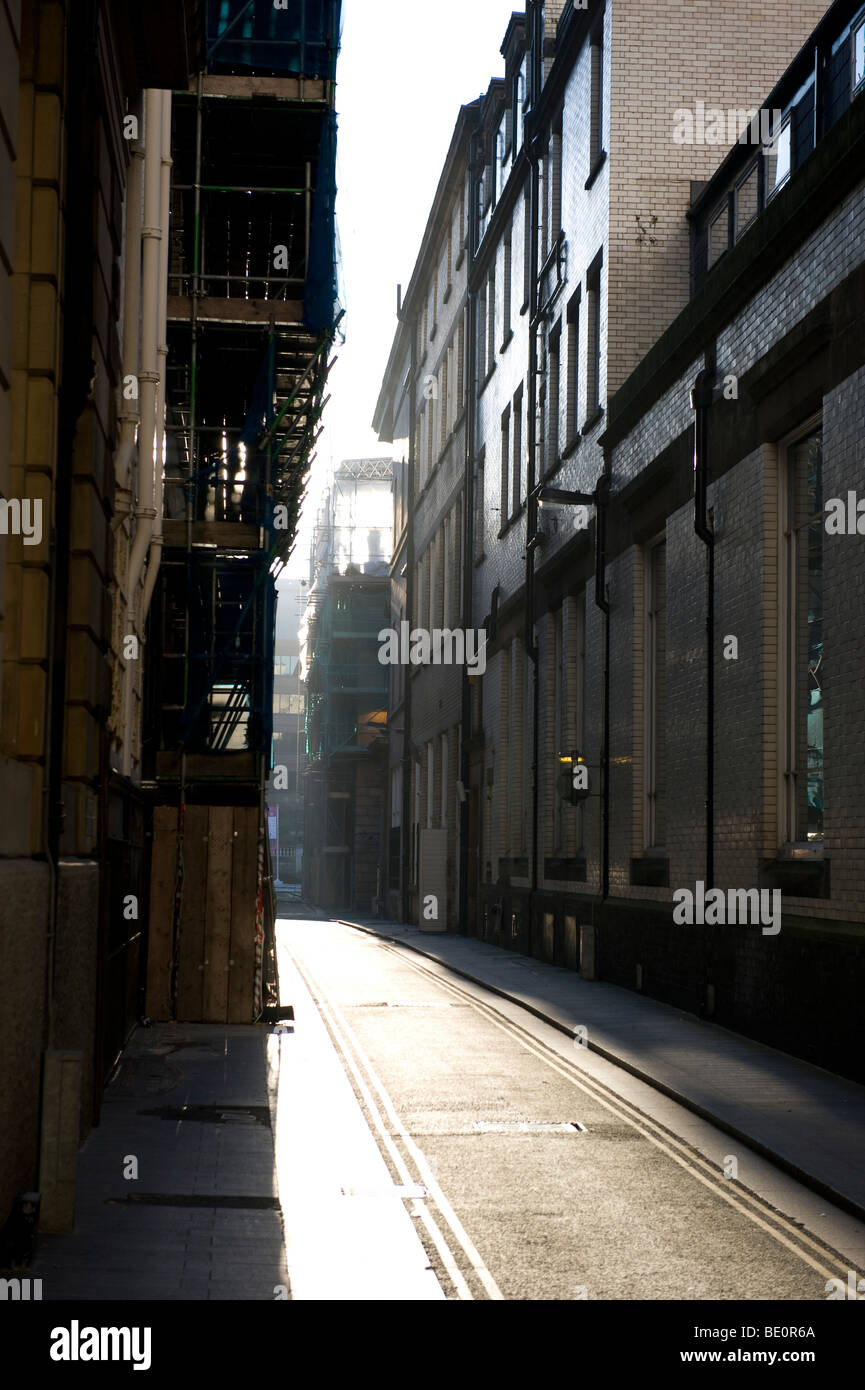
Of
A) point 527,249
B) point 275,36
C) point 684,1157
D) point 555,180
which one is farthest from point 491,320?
point 684,1157

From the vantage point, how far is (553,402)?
90.1ft

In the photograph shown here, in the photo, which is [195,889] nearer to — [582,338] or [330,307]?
[330,307]

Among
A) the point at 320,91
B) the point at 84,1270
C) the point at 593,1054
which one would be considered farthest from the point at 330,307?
the point at 84,1270

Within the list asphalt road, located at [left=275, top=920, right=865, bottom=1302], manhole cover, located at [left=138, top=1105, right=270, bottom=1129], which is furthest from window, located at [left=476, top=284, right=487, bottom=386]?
manhole cover, located at [left=138, top=1105, right=270, bottom=1129]

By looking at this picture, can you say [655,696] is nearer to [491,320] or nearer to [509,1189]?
[509,1189]

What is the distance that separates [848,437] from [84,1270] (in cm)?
889

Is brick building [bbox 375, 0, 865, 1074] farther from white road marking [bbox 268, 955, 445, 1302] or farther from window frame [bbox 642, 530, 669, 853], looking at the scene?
white road marking [bbox 268, 955, 445, 1302]

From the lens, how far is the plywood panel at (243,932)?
52.9 feet

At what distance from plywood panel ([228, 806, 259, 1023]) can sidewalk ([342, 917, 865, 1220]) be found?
3041mm

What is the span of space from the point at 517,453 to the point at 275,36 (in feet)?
38.2

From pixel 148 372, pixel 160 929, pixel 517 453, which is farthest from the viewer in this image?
pixel 517 453

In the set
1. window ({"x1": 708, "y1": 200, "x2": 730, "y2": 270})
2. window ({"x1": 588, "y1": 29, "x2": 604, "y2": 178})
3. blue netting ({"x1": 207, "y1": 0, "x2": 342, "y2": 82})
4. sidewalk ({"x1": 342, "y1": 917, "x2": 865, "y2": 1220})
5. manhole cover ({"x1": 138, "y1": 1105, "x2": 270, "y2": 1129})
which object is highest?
window ({"x1": 588, "y1": 29, "x2": 604, "y2": 178})

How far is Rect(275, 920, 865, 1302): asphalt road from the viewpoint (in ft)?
23.4

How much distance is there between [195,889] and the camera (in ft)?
53.1
